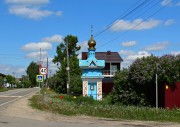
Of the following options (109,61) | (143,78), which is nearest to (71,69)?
(109,61)

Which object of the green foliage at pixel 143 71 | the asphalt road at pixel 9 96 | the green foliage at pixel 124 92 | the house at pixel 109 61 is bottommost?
the asphalt road at pixel 9 96

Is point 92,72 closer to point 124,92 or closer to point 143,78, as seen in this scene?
point 124,92

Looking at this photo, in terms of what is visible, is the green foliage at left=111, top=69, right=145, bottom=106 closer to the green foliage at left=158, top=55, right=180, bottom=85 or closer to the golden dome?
the green foliage at left=158, top=55, right=180, bottom=85

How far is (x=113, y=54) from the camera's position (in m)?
85.4

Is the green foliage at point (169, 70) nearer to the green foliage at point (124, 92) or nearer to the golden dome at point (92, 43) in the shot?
the green foliage at point (124, 92)

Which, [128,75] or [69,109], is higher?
[128,75]

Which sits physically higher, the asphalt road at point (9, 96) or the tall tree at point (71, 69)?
the tall tree at point (71, 69)

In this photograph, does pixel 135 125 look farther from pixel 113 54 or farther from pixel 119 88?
pixel 113 54

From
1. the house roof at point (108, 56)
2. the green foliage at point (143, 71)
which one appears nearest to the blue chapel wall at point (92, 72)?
the green foliage at point (143, 71)

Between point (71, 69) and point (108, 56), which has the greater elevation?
point (108, 56)

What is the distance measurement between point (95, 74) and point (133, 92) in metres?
16.2

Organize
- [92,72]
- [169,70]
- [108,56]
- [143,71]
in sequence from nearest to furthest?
[169,70] → [143,71] → [92,72] → [108,56]

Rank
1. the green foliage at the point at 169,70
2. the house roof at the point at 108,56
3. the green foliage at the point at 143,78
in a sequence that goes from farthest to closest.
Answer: the house roof at the point at 108,56 → the green foliage at the point at 143,78 → the green foliage at the point at 169,70

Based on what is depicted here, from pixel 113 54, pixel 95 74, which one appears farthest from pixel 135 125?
pixel 113 54
